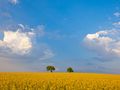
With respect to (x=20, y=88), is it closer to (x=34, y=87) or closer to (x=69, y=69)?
(x=34, y=87)

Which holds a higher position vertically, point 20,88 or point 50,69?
point 50,69

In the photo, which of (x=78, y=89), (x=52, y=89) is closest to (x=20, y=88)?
(x=52, y=89)

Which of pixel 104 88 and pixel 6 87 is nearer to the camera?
pixel 6 87

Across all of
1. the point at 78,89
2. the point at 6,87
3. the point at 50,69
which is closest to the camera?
the point at 6,87

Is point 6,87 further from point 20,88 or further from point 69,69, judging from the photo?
point 69,69

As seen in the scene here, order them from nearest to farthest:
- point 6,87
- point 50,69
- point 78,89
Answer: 1. point 6,87
2. point 78,89
3. point 50,69

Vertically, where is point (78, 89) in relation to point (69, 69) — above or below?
below

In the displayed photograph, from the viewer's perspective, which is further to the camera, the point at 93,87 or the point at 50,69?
the point at 50,69

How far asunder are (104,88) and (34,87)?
4.47 metres

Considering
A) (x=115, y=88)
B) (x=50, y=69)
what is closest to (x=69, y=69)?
(x=50, y=69)

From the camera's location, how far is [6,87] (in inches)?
622

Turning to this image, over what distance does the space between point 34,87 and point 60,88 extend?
1563 millimetres

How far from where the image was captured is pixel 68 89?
16422 mm

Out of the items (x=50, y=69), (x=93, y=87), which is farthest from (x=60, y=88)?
(x=50, y=69)
